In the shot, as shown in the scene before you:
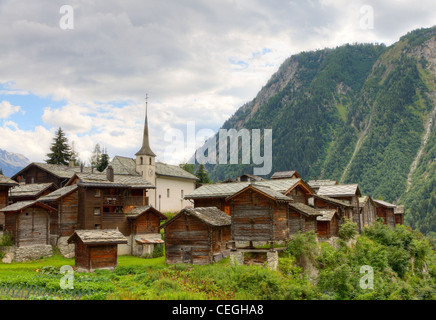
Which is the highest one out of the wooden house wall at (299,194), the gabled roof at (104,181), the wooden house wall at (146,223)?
the gabled roof at (104,181)

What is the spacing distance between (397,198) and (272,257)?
5904 inches

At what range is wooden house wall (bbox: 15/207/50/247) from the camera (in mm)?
35500

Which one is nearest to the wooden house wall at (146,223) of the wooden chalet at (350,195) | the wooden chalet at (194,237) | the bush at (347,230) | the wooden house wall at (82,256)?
the wooden chalet at (194,237)

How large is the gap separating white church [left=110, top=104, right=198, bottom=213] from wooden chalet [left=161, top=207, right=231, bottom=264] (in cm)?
2632

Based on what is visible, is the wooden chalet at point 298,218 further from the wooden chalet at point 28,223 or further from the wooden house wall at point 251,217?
the wooden chalet at point 28,223

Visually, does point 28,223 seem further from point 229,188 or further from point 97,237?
point 229,188

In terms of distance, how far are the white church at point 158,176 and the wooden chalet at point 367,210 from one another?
30915mm

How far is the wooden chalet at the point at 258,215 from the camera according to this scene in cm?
2958

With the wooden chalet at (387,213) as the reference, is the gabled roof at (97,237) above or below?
above

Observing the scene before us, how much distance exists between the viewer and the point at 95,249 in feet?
102

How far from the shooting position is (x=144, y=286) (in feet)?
76.2

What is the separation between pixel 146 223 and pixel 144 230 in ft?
2.89
